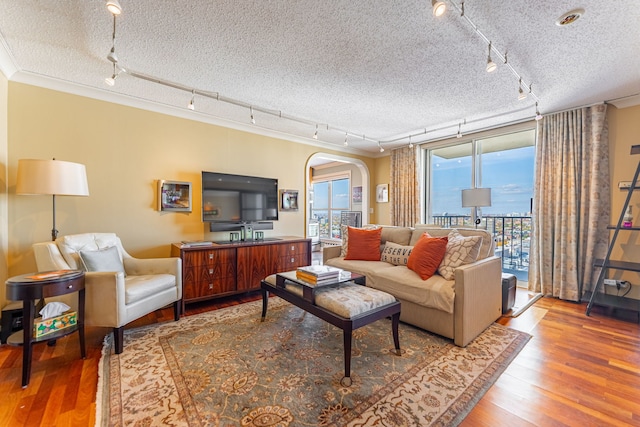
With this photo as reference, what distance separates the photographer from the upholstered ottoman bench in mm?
1791

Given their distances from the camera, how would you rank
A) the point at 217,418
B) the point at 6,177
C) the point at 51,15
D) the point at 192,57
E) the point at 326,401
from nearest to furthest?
the point at 217,418, the point at 326,401, the point at 51,15, the point at 192,57, the point at 6,177

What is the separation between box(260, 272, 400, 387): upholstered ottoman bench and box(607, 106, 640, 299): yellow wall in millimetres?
3171

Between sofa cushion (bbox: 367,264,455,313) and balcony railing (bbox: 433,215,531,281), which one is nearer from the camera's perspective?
sofa cushion (bbox: 367,264,455,313)

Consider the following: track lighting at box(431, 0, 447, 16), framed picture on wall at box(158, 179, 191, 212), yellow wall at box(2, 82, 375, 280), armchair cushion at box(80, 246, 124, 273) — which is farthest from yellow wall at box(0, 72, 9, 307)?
track lighting at box(431, 0, 447, 16)

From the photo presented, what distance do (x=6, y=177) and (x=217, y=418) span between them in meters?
2.92

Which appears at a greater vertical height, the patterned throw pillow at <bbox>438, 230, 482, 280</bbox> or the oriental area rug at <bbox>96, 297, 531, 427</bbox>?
the patterned throw pillow at <bbox>438, 230, 482, 280</bbox>

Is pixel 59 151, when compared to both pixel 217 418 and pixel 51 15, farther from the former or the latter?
pixel 217 418

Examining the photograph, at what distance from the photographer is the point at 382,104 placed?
3258 millimetres

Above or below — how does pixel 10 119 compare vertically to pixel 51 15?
below

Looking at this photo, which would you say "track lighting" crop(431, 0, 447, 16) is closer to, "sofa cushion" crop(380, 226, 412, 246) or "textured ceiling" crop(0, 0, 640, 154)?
"textured ceiling" crop(0, 0, 640, 154)

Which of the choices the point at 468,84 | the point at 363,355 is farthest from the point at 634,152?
the point at 363,355

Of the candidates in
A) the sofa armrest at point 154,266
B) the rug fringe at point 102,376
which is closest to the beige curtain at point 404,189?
the sofa armrest at point 154,266

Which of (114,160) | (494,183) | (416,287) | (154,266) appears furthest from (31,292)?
(494,183)

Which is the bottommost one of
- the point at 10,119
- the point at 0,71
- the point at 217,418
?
the point at 217,418
